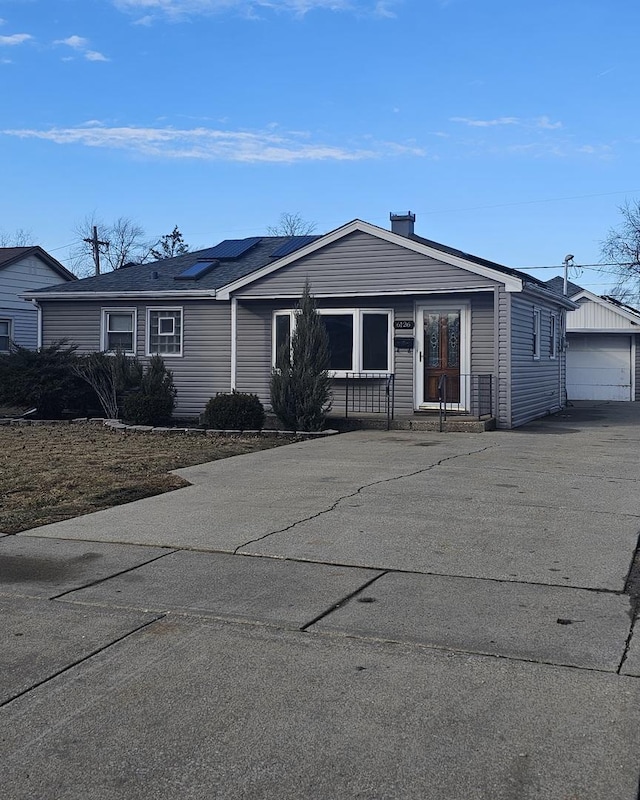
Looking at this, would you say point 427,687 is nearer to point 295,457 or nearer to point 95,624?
point 95,624

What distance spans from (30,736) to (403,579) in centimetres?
315

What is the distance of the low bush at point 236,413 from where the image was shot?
16.9 meters

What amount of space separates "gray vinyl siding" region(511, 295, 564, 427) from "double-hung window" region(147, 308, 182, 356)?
785cm

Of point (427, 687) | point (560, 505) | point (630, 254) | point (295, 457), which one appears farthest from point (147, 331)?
point (630, 254)

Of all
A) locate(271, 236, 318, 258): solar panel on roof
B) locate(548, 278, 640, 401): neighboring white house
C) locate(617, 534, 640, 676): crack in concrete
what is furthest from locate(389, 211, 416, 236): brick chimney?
locate(617, 534, 640, 676): crack in concrete

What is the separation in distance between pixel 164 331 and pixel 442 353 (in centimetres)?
679

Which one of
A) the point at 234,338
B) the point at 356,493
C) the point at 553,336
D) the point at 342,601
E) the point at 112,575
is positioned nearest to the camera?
the point at 342,601

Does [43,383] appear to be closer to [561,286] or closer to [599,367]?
[599,367]

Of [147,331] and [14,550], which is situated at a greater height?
[147,331]

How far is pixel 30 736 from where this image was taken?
3.86m

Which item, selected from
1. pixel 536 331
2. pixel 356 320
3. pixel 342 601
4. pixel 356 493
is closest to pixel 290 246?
pixel 356 320

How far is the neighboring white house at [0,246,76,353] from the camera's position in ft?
104

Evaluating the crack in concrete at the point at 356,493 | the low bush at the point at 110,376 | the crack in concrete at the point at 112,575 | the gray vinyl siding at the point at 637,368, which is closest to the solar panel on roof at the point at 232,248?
the low bush at the point at 110,376

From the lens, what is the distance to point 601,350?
105 ft
